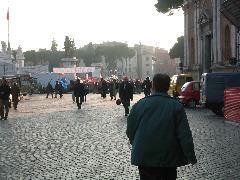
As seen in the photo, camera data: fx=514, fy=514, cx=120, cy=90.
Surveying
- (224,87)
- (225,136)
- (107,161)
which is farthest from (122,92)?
(107,161)

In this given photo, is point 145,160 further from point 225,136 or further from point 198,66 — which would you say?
point 198,66

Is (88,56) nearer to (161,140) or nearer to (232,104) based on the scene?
(232,104)

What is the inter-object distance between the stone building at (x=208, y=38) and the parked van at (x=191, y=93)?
258 inches

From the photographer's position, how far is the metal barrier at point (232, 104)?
1720 centimetres

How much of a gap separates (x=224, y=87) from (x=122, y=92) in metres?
4.03

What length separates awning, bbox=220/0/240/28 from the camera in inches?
951

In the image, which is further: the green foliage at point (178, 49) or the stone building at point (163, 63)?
the stone building at point (163, 63)

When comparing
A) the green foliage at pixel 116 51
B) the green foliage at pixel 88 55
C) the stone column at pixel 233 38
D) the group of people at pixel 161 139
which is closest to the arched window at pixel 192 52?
the stone column at pixel 233 38

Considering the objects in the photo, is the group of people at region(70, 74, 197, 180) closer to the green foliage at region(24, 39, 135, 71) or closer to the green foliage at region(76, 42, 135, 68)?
the green foliage at region(24, 39, 135, 71)

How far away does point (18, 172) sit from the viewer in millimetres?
8031

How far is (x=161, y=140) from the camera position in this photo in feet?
14.8

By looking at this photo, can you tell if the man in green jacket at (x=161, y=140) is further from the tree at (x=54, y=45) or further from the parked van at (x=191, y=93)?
the tree at (x=54, y=45)

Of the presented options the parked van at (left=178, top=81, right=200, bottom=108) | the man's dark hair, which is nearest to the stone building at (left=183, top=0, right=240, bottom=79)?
the parked van at (left=178, top=81, right=200, bottom=108)

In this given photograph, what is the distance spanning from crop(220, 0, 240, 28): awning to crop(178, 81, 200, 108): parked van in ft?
13.2
